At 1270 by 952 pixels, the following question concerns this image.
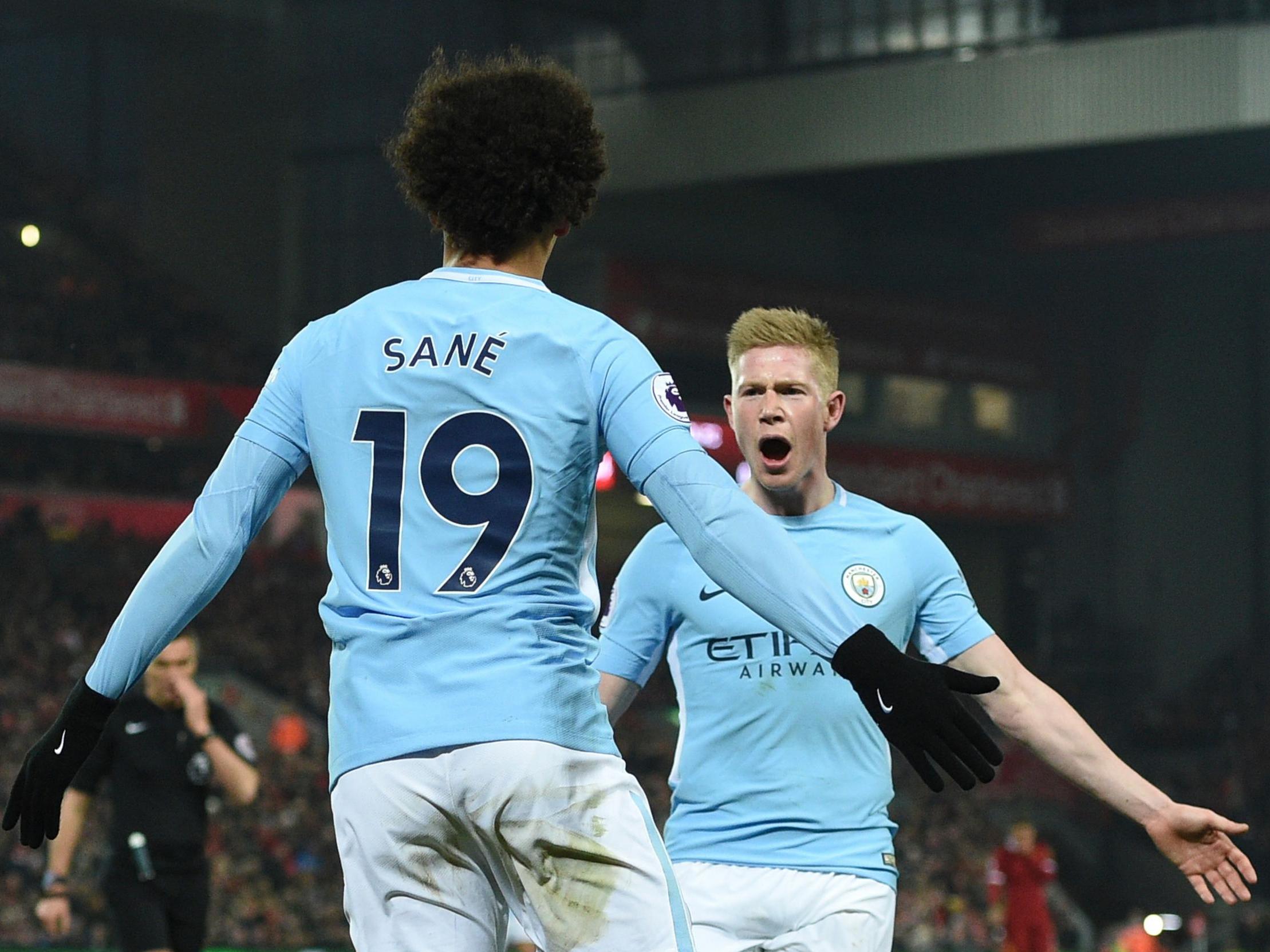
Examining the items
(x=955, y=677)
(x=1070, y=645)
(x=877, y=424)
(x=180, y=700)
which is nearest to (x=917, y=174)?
(x=877, y=424)

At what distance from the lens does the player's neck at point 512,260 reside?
2.80 m

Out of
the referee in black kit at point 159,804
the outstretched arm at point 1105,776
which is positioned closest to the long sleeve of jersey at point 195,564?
the outstretched arm at point 1105,776

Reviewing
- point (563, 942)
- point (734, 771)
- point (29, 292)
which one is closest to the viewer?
point (563, 942)

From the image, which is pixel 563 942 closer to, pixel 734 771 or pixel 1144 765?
pixel 734 771

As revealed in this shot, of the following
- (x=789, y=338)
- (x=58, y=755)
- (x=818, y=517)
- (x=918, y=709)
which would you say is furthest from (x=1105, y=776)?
(x=58, y=755)

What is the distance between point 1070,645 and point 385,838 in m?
29.5

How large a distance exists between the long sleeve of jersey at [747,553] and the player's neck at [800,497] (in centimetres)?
199

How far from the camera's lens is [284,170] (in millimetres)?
28547

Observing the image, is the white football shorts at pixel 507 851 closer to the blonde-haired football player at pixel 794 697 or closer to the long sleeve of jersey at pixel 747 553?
the long sleeve of jersey at pixel 747 553

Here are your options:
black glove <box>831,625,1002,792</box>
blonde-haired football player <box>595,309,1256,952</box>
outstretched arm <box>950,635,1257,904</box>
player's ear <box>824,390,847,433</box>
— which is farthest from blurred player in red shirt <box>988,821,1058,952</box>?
black glove <box>831,625,1002,792</box>

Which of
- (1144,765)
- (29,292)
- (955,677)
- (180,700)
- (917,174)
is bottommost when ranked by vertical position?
(1144,765)

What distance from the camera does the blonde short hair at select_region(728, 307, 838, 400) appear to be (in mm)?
4602

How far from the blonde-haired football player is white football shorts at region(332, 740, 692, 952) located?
5.44ft

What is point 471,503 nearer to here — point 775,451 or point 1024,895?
point 775,451
